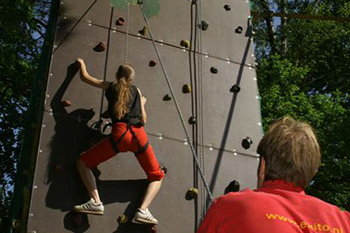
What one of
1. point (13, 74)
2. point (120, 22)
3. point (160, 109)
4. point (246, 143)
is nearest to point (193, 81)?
point (160, 109)

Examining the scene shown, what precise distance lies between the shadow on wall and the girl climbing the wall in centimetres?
11

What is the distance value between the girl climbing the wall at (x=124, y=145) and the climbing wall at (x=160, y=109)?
0.12m

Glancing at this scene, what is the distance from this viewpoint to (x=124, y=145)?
4.39 metres

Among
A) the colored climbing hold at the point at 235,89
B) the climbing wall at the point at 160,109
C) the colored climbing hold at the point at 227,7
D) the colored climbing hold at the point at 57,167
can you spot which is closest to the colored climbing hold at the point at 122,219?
the climbing wall at the point at 160,109

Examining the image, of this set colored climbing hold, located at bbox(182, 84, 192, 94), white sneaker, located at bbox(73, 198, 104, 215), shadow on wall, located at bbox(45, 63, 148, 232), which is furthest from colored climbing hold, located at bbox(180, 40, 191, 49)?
white sneaker, located at bbox(73, 198, 104, 215)

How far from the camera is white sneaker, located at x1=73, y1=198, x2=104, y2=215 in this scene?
13.9 ft

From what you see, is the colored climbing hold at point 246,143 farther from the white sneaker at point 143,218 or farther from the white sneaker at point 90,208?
the white sneaker at point 90,208

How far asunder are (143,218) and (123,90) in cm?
105

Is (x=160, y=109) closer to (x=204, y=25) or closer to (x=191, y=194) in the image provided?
(x=191, y=194)

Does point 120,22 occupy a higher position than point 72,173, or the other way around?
point 120,22

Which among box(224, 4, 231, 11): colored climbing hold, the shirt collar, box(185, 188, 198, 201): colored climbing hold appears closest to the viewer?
the shirt collar

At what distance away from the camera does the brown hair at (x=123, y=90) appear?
4.44m

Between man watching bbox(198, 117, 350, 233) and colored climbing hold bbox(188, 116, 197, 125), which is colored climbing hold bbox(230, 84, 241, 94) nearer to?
colored climbing hold bbox(188, 116, 197, 125)

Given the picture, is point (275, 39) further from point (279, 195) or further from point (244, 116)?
point (279, 195)
